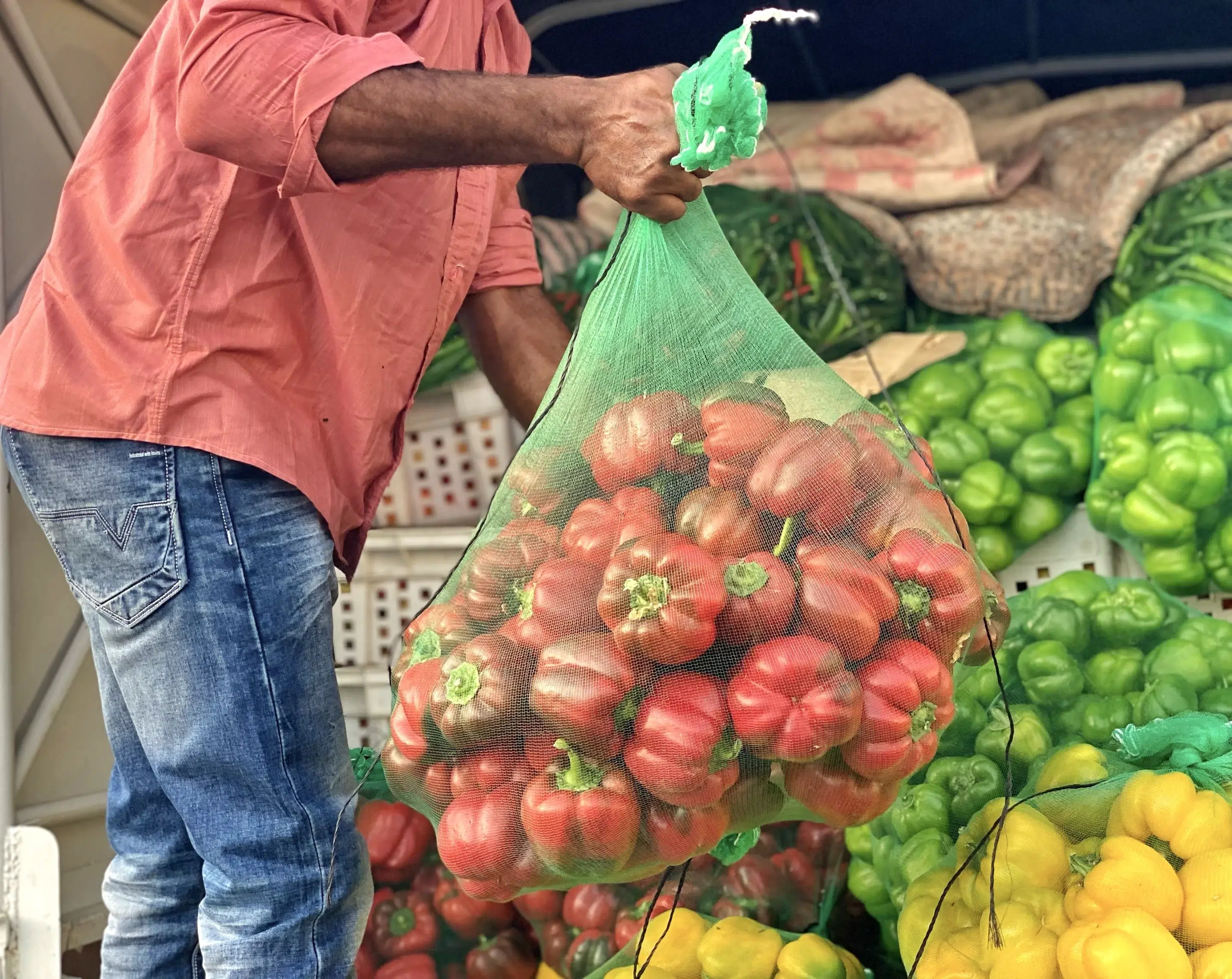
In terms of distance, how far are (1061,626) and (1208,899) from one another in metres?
0.79

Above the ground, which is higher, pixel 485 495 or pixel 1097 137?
pixel 1097 137

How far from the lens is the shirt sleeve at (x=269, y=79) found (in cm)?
136

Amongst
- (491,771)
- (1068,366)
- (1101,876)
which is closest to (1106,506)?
(1068,366)

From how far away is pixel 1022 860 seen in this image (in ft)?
5.16

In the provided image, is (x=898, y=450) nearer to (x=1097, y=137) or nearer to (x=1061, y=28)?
(x=1097, y=137)

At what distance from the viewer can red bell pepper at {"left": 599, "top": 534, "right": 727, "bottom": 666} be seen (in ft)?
4.26

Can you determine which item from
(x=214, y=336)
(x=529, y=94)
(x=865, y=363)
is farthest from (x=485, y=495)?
(x=529, y=94)

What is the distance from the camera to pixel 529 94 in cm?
139

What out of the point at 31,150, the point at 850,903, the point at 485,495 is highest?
the point at 31,150

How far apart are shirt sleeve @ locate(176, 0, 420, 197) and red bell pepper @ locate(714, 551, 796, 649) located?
2.22 ft

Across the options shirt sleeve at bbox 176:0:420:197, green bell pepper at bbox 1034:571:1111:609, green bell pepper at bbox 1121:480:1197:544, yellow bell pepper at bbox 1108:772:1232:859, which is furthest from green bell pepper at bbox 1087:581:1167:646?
shirt sleeve at bbox 176:0:420:197

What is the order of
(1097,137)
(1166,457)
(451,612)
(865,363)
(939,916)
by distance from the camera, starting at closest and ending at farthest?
1. (451,612)
2. (939,916)
3. (1166,457)
4. (865,363)
5. (1097,137)

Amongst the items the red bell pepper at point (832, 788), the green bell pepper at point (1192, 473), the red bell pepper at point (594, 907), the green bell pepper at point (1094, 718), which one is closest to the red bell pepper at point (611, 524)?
the red bell pepper at point (832, 788)

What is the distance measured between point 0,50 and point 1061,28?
9.39 feet
